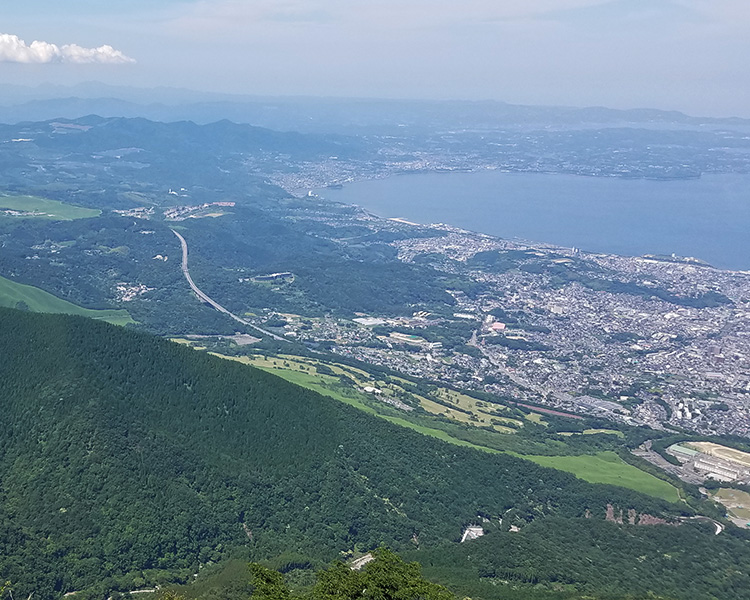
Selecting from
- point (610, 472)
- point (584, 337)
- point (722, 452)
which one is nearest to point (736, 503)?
point (610, 472)

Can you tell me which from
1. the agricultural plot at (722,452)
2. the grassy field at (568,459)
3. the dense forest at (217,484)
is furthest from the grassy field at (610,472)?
the agricultural plot at (722,452)

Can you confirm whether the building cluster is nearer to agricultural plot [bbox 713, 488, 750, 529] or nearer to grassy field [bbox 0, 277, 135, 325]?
Result: agricultural plot [bbox 713, 488, 750, 529]

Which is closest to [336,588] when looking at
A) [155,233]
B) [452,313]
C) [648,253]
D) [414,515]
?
[414,515]

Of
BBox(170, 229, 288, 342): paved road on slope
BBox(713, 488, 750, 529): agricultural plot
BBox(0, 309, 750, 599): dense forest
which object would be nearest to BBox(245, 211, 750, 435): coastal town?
BBox(170, 229, 288, 342): paved road on slope

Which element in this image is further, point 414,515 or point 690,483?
point 690,483

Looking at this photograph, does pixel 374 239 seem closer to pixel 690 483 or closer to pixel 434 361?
pixel 434 361

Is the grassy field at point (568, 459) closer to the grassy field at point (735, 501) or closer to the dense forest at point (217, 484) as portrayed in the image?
the dense forest at point (217, 484)
